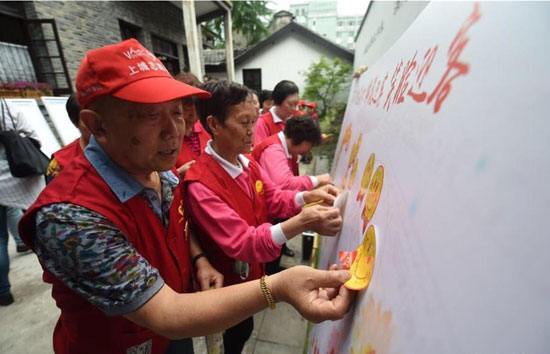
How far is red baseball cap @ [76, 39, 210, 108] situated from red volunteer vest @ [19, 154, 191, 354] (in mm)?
227

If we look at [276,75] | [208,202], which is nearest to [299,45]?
[276,75]

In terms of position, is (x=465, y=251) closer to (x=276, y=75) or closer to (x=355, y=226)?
(x=355, y=226)

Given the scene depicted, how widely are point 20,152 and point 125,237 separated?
8.05 feet

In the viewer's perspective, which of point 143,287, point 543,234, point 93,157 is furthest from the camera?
point 93,157

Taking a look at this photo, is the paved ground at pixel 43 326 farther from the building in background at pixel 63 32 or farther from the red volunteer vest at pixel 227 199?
the building in background at pixel 63 32

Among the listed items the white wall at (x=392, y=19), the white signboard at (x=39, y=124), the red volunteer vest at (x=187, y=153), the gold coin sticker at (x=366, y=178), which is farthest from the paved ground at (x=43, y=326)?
the white wall at (x=392, y=19)

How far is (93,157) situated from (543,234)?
993mm

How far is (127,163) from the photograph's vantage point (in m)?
0.82

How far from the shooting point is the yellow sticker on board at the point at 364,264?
0.66 metres

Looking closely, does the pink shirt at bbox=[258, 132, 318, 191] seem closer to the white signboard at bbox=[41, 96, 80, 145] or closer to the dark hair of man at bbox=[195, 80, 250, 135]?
the dark hair of man at bbox=[195, 80, 250, 135]

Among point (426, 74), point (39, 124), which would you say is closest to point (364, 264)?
point (426, 74)

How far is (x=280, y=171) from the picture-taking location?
183 cm

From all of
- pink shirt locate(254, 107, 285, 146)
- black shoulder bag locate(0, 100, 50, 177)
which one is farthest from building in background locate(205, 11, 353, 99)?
black shoulder bag locate(0, 100, 50, 177)

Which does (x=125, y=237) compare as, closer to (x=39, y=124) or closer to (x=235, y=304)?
(x=235, y=304)
